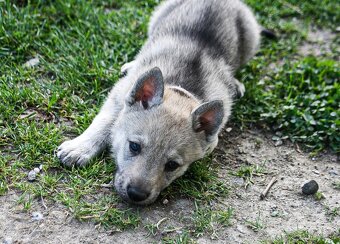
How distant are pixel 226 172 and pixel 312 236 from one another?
993 millimetres

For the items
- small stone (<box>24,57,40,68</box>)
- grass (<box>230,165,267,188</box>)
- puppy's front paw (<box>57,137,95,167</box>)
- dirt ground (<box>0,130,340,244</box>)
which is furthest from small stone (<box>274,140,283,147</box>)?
small stone (<box>24,57,40,68</box>)

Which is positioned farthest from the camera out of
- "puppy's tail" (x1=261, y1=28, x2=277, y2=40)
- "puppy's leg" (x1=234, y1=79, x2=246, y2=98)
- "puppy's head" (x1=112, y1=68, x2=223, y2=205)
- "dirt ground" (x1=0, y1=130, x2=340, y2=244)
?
"puppy's tail" (x1=261, y1=28, x2=277, y2=40)

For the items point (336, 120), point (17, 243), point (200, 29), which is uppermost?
point (200, 29)

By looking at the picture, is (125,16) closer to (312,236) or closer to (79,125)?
(79,125)

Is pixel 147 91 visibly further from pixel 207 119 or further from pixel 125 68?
pixel 125 68

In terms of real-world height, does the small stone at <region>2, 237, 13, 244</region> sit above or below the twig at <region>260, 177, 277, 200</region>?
below

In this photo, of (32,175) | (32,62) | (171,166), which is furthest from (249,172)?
(32,62)

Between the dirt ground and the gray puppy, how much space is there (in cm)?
26

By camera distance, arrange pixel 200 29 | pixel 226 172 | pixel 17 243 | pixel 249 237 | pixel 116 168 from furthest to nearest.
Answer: pixel 200 29
pixel 226 172
pixel 116 168
pixel 249 237
pixel 17 243

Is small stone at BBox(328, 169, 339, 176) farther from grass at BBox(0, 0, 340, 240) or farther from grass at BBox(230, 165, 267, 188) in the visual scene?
grass at BBox(230, 165, 267, 188)

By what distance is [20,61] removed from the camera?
5508mm

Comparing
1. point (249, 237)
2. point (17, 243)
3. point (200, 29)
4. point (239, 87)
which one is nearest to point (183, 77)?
point (200, 29)

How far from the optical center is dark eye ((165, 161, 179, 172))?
4219mm

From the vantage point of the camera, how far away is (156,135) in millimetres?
4133
